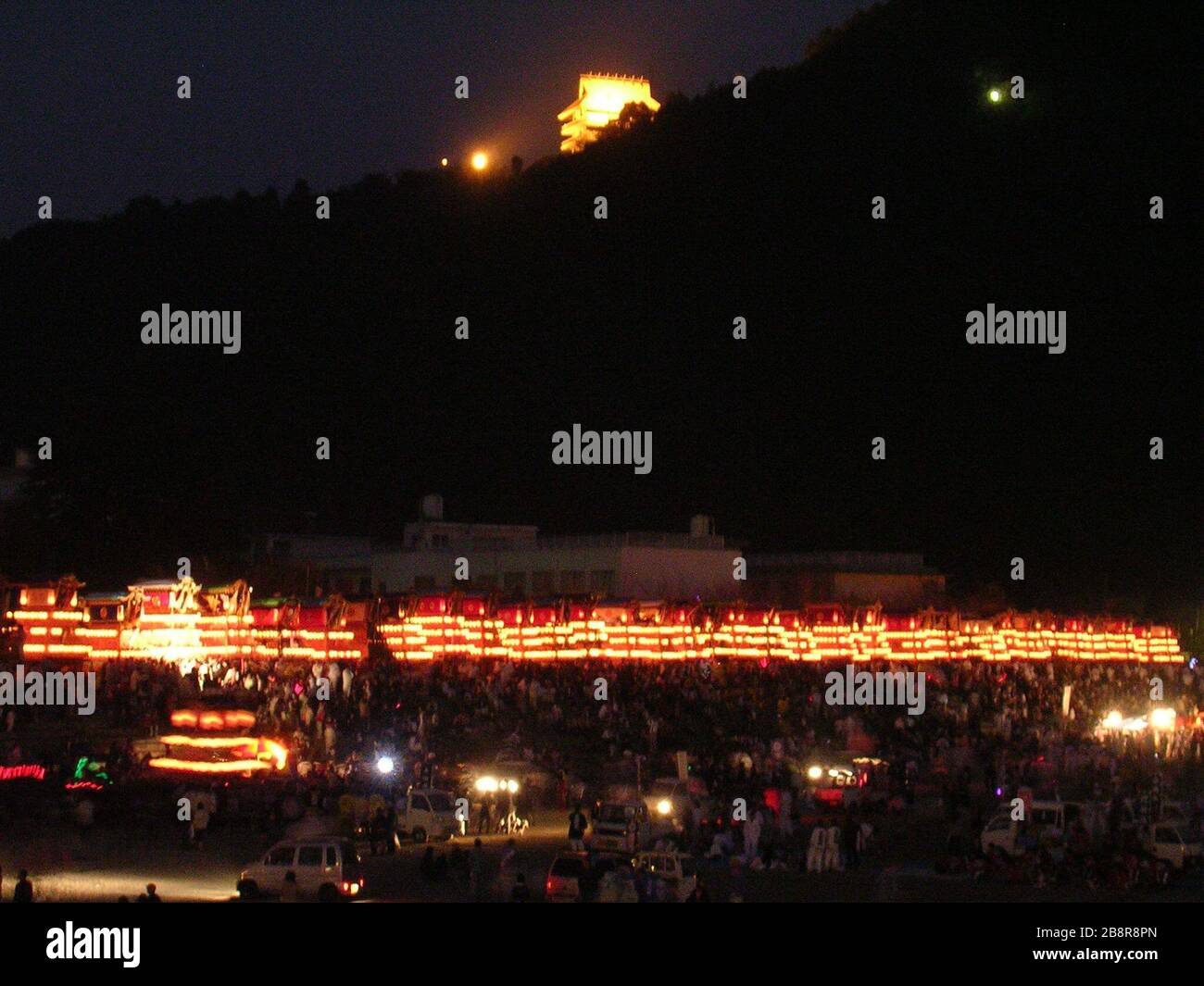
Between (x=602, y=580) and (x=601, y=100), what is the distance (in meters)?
86.4

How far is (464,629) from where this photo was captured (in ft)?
136

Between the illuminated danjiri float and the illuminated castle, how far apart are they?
281 feet

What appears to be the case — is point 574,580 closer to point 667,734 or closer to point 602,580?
point 602,580

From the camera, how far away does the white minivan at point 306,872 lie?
19.9 m

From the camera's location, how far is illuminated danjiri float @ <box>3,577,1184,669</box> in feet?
116

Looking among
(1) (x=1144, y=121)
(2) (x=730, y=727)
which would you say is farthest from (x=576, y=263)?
(2) (x=730, y=727)

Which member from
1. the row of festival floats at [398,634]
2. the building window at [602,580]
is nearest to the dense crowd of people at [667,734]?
the row of festival floats at [398,634]

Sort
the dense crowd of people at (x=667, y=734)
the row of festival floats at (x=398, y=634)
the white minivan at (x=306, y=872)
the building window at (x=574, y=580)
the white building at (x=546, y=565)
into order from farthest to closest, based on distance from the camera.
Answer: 1. the white building at (x=546, y=565)
2. the building window at (x=574, y=580)
3. the row of festival floats at (x=398, y=634)
4. the dense crowd of people at (x=667, y=734)
5. the white minivan at (x=306, y=872)

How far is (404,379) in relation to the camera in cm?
10012

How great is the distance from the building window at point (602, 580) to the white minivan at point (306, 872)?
30.4 meters

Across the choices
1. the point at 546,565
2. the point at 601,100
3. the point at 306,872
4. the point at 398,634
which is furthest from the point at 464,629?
the point at 601,100

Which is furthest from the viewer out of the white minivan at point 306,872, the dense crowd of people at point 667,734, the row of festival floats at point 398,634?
the row of festival floats at point 398,634

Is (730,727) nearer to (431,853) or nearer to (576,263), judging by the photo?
(431,853)

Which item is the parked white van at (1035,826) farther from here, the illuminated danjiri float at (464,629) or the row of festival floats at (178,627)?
the illuminated danjiri float at (464,629)
